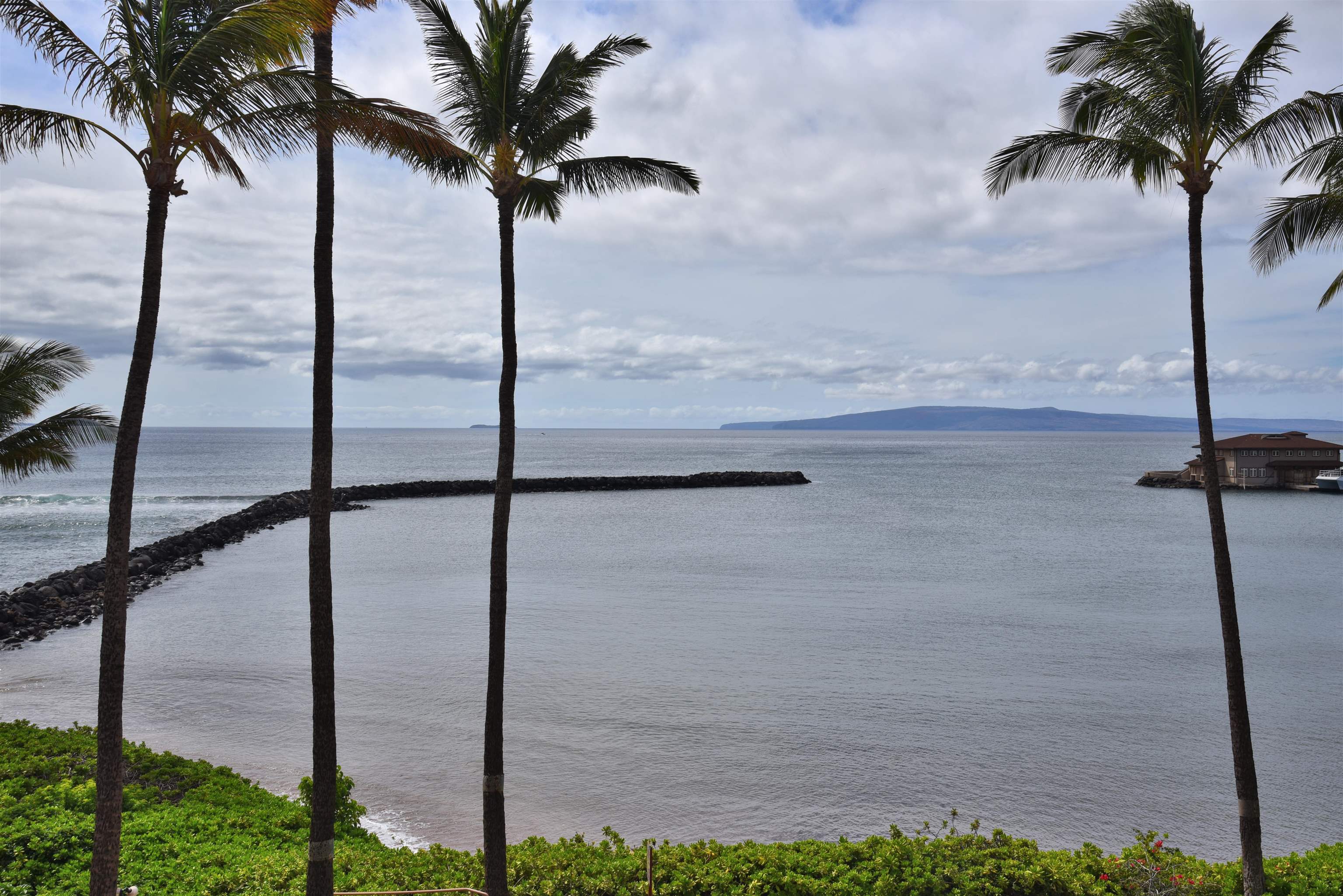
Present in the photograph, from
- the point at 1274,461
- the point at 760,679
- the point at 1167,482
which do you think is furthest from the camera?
the point at 1167,482

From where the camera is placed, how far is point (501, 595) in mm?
9109

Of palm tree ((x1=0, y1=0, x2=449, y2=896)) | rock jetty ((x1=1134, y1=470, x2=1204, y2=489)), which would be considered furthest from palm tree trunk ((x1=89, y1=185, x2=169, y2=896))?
rock jetty ((x1=1134, y1=470, x2=1204, y2=489))

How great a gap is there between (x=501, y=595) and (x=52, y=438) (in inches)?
379

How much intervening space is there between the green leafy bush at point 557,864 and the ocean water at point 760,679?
2.43 metres

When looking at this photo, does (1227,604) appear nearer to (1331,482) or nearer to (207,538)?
(207,538)

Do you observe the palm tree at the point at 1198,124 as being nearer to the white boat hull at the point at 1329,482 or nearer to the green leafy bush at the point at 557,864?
the green leafy bush at the point at 557,864

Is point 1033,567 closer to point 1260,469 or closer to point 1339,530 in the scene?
point 1339,530

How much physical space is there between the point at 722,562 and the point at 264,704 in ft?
77.9

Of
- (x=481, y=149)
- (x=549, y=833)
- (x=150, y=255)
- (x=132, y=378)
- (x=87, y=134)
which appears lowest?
(x=549, y=833)

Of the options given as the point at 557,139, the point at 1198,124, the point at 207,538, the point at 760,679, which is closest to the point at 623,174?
the point at 557,139

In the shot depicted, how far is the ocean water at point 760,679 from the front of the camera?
13609mm

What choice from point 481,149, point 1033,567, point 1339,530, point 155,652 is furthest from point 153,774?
point 1339,530

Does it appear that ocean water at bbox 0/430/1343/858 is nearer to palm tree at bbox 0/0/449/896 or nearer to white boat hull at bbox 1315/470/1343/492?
palm tree at bbox 0/0/449/896

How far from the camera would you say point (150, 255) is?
7.03m
